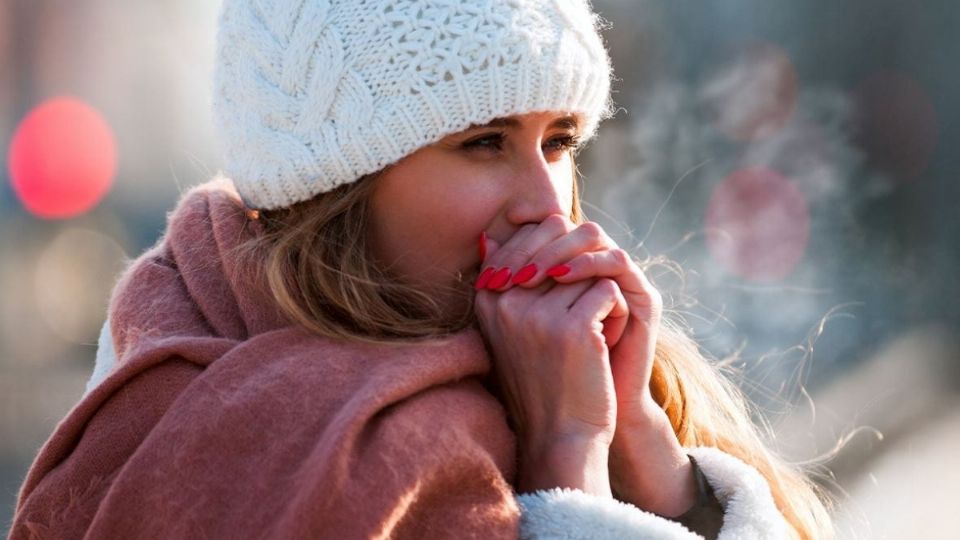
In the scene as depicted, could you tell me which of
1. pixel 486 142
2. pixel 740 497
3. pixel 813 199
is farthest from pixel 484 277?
pixel 813 199

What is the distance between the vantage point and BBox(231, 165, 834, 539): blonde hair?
78.4 inches

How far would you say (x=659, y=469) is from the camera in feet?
6.91

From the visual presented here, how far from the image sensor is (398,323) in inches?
78.2

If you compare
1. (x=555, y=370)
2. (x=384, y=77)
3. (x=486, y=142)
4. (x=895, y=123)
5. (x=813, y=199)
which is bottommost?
(x=813, y=199)

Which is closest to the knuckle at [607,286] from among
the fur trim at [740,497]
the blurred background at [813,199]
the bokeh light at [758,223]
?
the fur trim at [740,497]

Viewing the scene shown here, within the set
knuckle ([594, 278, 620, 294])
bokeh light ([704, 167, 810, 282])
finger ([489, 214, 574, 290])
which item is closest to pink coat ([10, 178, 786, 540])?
finger ([489, 214, 574, 290])

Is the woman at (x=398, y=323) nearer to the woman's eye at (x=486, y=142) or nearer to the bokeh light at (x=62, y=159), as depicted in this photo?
the woman's eye at (x=486, y=142)

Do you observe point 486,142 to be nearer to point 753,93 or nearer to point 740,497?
point 740,497

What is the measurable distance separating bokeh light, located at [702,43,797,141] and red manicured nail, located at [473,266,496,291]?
5.25 meters

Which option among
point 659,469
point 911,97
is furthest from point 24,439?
point 659,469

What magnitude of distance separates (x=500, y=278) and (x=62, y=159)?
11.1 m

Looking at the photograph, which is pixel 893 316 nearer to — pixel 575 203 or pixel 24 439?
pixel 575 203

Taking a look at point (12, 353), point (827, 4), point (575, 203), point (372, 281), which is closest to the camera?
point (372, 281)

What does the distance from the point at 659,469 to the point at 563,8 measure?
824 mm
